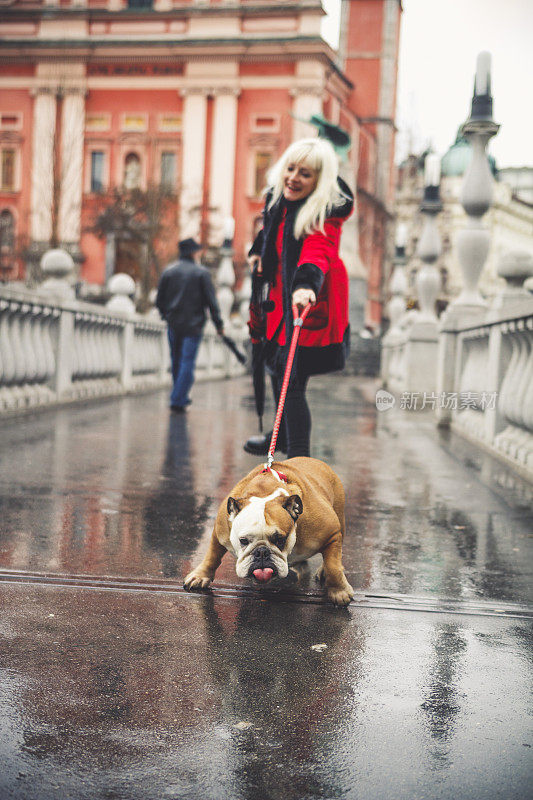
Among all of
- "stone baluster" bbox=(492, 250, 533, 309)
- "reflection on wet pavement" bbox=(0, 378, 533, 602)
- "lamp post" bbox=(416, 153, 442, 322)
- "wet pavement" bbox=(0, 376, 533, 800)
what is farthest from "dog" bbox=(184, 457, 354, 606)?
"lamp post" bbox=(416, 153, 442, 322)

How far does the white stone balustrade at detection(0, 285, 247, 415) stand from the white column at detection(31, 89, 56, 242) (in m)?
31.1

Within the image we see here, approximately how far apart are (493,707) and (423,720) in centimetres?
23

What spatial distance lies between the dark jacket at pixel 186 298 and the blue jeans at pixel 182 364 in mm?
111

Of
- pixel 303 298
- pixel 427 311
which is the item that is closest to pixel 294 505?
pixel 303 298

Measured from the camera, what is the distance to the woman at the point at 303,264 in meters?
4.43

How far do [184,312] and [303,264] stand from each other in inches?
285

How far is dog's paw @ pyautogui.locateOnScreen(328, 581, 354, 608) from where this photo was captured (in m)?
3.32

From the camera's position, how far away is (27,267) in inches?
1791

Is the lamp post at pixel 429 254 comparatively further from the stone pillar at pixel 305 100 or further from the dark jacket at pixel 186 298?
the stone pillar at pixel 305 100

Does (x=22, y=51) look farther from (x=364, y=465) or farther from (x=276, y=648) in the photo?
(x=276, y=648)

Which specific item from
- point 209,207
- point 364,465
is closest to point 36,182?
point 209,207

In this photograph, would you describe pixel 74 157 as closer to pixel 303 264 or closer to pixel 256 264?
pixel 256 264

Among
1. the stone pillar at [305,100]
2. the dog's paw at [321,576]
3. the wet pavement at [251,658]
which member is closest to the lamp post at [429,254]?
the wet pavement at [251,658]

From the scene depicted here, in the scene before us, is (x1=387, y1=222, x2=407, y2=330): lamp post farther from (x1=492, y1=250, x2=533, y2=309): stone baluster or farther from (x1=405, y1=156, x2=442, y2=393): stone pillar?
(x1=492, y1=250, x2=533, y2=309): stone baluster
